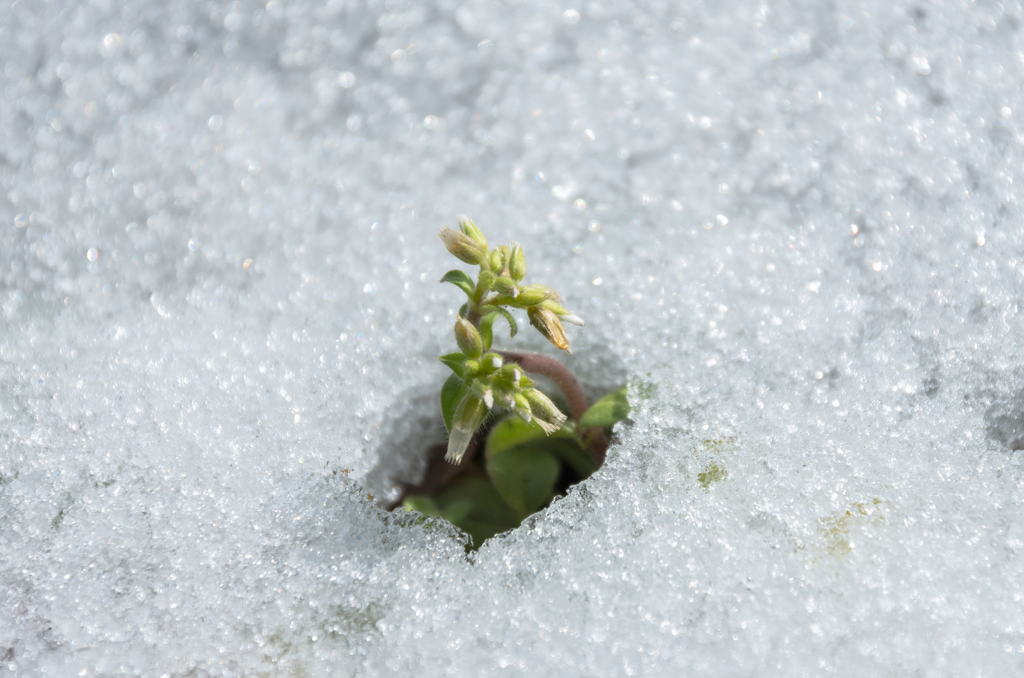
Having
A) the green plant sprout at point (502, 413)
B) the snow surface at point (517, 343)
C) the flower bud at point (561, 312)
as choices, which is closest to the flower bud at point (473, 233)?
the green plant sprout at point (502, 413)

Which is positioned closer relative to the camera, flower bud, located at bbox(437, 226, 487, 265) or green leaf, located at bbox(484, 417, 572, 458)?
flower bud, located at bbox(437, 226, 487, 265)

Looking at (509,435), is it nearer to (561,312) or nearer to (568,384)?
(568,384)

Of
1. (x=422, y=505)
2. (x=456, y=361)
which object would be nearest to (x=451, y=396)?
(x=456, y=361)

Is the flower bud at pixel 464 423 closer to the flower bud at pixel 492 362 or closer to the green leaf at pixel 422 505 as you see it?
the flower bud at pixel 492 362

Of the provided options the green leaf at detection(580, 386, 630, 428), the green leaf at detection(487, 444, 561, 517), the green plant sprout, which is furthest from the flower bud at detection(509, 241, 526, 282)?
the green leaf at detection(487, 444, 561, 517)

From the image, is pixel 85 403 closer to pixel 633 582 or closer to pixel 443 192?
pixel 443 192

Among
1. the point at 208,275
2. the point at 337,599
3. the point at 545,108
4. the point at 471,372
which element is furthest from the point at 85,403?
the point at 545,108

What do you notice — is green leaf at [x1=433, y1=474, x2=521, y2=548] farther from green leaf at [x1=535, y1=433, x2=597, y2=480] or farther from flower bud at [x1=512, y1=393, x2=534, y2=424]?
flower bud at [x1=512, y1=393, x2=534, y2=424]
